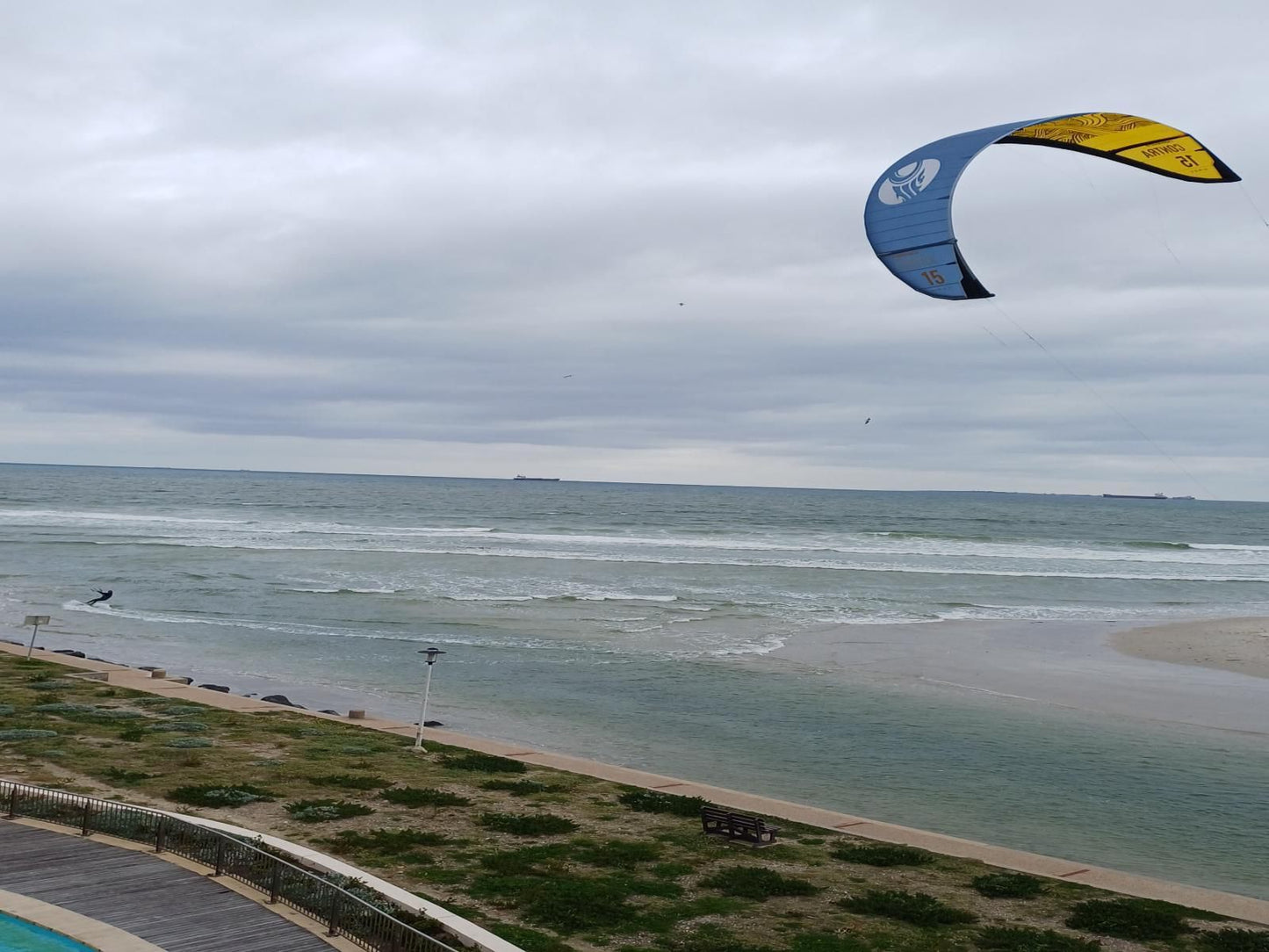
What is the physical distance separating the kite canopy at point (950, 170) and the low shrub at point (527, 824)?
919 centimetres

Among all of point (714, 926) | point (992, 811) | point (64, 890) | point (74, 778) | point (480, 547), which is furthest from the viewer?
point (480, 547)

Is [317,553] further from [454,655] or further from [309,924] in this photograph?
[309,924]

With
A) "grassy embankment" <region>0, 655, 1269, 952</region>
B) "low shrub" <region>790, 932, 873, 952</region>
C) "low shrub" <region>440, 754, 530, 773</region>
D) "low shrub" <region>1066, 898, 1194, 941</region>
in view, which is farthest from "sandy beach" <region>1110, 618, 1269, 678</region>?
"low shrub" <region>790, 932, 873, 952</region>

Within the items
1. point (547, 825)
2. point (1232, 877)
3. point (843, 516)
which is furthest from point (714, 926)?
point (843, 516)

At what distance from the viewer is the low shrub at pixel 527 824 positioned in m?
16.2

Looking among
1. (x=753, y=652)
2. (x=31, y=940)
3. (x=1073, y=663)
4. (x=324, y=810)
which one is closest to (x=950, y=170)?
(x=324, y=810)

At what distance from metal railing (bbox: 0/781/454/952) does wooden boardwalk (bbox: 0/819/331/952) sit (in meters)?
0.27

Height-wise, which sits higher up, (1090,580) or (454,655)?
(1090,580)

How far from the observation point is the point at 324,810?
1662 centimetres

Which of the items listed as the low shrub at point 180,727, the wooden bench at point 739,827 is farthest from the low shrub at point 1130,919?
the low shrub at point 180,727

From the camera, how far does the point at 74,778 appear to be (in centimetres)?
1767

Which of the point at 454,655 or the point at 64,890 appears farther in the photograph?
the point at 454,655

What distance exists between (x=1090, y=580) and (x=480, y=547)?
40.5 m

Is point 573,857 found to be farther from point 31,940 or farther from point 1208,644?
point 1208,644
